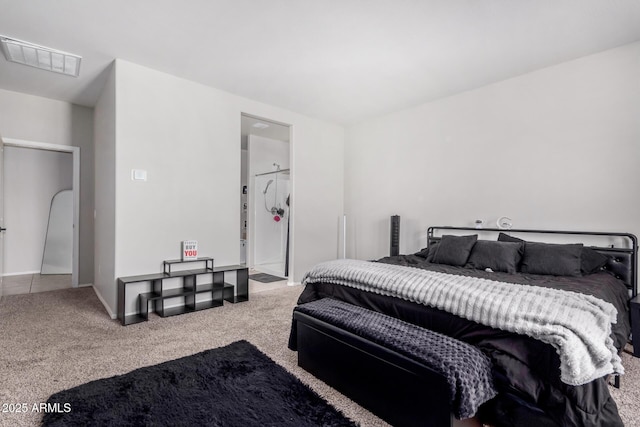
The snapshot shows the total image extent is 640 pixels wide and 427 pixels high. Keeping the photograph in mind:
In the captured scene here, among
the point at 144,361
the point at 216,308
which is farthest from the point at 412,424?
the point at 216,308

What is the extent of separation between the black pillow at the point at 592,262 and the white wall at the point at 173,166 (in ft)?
11.4

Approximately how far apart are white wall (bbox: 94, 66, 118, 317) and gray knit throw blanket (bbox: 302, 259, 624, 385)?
2777mm

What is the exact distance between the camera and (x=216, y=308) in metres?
3.65

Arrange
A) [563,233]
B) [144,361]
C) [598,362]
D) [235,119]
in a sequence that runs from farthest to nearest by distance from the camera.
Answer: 1. [235,119]
2. [563,233]
3. [144,361]
4. [598,362]

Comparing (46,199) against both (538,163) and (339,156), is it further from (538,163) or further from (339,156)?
(538,163)

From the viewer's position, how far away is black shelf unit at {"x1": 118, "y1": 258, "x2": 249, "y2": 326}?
3.20 m

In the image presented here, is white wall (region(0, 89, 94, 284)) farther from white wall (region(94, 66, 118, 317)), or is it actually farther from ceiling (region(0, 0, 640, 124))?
white wall (region(94, 66, 118, 317))

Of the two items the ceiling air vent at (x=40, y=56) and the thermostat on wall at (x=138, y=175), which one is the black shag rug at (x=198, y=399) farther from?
the ceiling air vent at (x=40, y=56)

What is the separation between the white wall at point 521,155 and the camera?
294cm

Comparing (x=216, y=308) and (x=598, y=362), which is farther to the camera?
(x=216, y=308)

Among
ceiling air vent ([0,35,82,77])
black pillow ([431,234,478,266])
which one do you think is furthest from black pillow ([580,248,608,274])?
ceiling air vent ([0,35,82,77])

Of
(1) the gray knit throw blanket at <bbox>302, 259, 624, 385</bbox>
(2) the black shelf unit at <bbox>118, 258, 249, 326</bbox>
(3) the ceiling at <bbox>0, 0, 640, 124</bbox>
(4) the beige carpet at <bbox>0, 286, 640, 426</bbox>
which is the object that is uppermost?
(3) the ceiling at <bbox>0, 0, 640, 124</bbox>

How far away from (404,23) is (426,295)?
2154mm

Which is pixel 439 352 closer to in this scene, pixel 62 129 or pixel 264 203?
pixel 264 203
